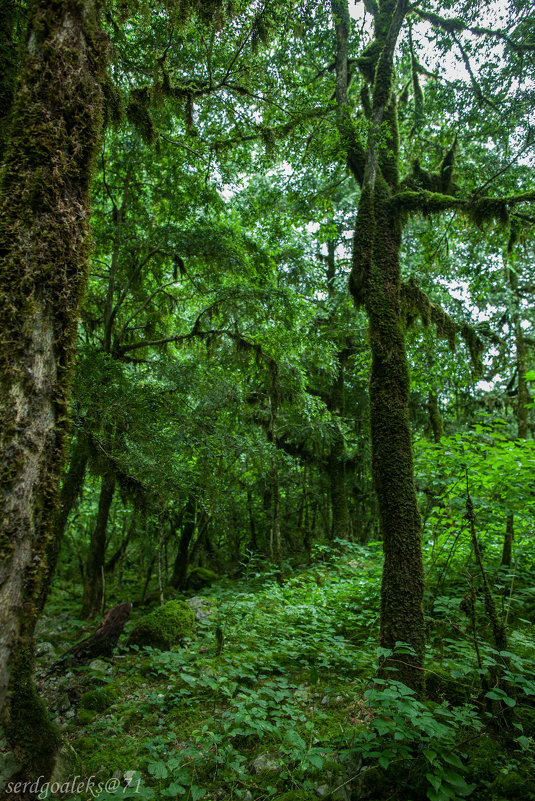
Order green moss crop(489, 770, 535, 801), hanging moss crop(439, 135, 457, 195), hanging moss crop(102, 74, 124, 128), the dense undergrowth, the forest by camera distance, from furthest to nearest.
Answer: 1. hanging moss crop(439, 135, 457, 195)
2. hanging moss crop(102, 74, 124, 128)
3. the dense undergrowth
4. green moss crop(489, 770, 535, 801)
5. the forest

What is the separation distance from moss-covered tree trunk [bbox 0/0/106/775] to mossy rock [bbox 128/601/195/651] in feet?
13.5

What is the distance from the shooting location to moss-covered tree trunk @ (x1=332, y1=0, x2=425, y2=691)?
4211 mm

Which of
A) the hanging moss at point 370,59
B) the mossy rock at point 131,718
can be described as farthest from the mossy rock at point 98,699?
the hanging moss at point 370,59

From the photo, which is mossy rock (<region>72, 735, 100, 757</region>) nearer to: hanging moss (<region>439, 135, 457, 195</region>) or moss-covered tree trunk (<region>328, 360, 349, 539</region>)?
hanging moss (<region>439, 135, 457, 195</region>)

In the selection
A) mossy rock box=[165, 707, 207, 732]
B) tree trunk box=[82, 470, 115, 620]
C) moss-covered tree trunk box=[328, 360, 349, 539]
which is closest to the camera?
mossy rock box=[165, 707, 207, 732]

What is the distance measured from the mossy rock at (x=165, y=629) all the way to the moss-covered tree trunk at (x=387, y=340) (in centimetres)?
321

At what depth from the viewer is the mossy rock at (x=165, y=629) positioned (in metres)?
6.04

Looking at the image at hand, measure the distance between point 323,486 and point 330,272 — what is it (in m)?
7.39

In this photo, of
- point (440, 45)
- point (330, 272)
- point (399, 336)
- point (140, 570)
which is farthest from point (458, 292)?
point (140, 570)

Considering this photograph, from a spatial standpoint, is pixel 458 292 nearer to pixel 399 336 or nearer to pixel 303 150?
pixel 303 150

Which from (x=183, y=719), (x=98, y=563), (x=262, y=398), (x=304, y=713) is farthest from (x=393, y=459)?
(x=262, y=398)

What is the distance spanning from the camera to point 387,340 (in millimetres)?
5062

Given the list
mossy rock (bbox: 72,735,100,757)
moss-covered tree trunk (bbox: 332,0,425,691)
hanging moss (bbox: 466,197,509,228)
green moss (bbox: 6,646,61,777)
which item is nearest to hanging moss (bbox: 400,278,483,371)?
moss-covered tree trunk (bbox: 332,0,425,691)

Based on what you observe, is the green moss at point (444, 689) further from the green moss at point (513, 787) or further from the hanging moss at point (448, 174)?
the hanging moss at point (448, 174)
